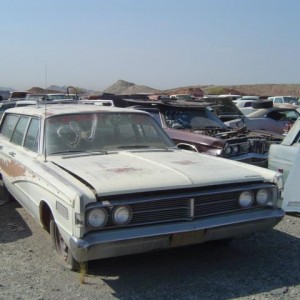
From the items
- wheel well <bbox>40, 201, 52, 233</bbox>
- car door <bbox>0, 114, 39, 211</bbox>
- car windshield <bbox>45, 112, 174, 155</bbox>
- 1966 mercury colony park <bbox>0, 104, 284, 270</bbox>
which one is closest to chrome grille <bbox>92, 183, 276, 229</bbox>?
1966 mercury colony park <bbox>0, 104, 284, 270</bbox>

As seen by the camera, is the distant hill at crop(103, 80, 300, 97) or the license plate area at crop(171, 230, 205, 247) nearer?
the license plate area at crop(171, 230, 205, 247)

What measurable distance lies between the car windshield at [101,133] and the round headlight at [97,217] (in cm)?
143

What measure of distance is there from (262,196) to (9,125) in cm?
401

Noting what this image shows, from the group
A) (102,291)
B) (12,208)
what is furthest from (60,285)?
(12,208)

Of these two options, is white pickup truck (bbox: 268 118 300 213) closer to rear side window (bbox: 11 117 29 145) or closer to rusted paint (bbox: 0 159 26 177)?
rusted paint (bbox: 0 159 26 177)

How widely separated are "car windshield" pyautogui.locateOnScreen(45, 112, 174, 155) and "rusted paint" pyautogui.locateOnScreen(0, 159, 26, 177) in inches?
19.4

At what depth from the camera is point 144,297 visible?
376cm

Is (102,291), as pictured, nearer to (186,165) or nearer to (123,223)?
(123,223)

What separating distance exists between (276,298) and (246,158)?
4.84 m

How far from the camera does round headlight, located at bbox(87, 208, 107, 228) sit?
3.65 metres

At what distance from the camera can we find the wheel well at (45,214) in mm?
4440

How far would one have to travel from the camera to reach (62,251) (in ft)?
14.3

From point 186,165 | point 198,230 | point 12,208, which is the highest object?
point 186,165

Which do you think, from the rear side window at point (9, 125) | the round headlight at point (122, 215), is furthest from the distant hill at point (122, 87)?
the round headlight at point (122, 215)
